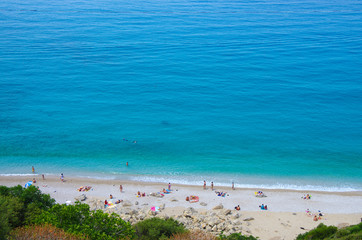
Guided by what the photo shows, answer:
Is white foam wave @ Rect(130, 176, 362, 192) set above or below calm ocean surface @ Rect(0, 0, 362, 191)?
below

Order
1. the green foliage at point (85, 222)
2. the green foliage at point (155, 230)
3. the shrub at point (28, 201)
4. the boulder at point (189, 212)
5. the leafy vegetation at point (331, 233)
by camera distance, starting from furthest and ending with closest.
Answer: the boulder at point (189, 212)
the green foliage at point (155, 230)
the leafy vegetation at point (331, 233)
the shrub at point (28, 201)
the green foliage at point (85, 222)

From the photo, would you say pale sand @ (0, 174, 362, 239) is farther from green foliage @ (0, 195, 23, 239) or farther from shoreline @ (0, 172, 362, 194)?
green foliage @ (0, 195, 23, 239)

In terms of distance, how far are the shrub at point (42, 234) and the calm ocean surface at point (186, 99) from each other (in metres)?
20.4

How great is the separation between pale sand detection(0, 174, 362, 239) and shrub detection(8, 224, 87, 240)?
14132mm

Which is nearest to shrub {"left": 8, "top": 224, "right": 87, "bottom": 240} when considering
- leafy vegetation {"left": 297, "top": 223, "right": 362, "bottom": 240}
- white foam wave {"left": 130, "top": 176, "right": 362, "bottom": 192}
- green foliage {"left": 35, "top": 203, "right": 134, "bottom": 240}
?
green foliage {"left": 35, "top": 203, "right": 134, "bottom": 240}

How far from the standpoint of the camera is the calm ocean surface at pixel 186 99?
131 ft

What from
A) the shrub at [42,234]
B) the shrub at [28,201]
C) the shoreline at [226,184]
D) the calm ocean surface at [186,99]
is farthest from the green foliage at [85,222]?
the calm ocean surface at [186,99]

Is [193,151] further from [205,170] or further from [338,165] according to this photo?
[338,165]

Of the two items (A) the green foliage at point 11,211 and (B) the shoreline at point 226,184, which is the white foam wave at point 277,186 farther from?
(A) the green foliage at point 11,211

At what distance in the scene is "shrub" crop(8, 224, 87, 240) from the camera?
16.4 metres

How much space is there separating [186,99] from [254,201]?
25.3 meters

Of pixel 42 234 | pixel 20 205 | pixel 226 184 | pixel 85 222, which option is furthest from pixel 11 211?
pixel 226 184

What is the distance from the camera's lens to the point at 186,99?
54938 mm

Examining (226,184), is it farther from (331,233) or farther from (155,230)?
(155,230)
